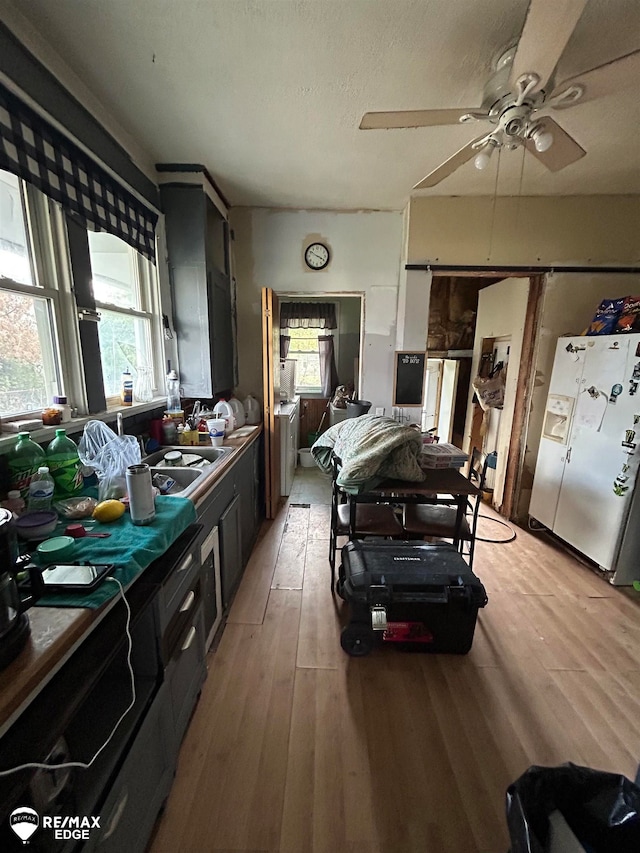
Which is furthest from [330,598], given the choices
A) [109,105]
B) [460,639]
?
[109,105]

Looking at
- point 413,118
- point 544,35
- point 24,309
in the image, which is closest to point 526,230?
point 413,118

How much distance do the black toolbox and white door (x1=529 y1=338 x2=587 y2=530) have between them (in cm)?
155

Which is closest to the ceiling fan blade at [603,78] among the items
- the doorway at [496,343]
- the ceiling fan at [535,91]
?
the ceiling fan at [535,91]

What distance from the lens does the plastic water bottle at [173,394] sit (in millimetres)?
2369

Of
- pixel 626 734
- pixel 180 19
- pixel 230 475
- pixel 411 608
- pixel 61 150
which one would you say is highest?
pixel 180 19

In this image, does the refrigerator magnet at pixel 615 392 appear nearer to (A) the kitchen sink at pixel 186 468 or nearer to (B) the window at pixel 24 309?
(A) the kitchen sink at pixel 186 468

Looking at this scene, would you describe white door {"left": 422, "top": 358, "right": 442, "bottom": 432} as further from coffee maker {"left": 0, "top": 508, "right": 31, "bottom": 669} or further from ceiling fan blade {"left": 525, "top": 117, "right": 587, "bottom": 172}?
coffee maker {"left": 0, "top": 508, "right": 31, "bottom": 669}

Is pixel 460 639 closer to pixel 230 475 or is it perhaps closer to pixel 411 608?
pixel 411 608

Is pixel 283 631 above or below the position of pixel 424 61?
below

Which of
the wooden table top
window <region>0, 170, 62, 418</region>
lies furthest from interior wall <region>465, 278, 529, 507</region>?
window <region>0, 170, 62, 418</region>

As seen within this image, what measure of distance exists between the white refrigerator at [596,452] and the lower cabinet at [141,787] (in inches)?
108

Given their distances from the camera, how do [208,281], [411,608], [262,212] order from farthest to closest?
[262,212] < [208,281] < [411,608]

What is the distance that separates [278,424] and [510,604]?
2199 mm

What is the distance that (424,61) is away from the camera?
1478 millimetres
